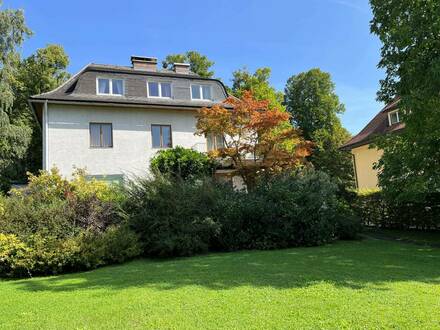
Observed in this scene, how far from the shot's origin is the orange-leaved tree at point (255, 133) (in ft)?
61.6

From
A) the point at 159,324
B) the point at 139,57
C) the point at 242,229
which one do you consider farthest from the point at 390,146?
the point at 139,57

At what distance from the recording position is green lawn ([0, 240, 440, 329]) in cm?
491

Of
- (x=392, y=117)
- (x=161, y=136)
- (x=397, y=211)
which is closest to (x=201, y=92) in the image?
(x=161, y=136)

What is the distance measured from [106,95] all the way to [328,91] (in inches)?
1369

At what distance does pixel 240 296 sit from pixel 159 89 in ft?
65.2

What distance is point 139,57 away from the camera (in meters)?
26.6

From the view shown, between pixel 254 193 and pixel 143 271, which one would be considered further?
pixel 254 193

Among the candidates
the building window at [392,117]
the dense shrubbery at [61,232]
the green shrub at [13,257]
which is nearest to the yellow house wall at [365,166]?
the building window at [392,117]

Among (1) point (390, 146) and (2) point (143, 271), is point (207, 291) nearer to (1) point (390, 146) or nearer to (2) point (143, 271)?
(2) point (143, 271)

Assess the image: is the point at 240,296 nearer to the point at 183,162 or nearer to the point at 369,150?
the point at 183,162

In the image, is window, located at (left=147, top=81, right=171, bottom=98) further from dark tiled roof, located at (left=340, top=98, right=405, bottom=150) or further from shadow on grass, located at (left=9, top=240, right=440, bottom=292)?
shadow on grass, located at (left=9, top=240, right=440, bottom=292)

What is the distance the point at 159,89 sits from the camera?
2412 centimetres

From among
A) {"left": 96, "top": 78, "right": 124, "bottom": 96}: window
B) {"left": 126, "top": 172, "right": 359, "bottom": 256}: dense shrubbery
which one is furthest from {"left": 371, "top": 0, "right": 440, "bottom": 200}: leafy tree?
{"left": 96, "top": 78, "right": 124, "bottom": 96}: window

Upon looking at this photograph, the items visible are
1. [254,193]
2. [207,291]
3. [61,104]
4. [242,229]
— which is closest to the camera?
[207,291]
